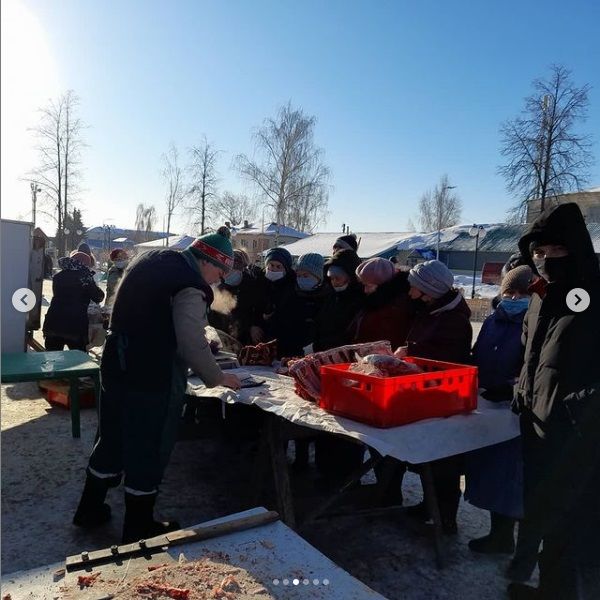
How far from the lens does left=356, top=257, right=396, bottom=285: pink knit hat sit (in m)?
3.72

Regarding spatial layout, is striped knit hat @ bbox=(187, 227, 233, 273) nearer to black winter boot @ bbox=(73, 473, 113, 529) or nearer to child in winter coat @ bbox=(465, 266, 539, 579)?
black winter boot @ bbox=(73, 473, 113, 529)

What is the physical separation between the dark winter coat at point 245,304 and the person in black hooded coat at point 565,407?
2.89m

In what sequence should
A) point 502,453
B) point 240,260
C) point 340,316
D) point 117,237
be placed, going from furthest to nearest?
1. point 117,237
2. point 240,260
3. point 340,316
4. point 502,453

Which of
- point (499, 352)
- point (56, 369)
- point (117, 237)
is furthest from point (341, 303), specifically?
point (117, 237)

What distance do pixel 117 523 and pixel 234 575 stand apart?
204 centimetres

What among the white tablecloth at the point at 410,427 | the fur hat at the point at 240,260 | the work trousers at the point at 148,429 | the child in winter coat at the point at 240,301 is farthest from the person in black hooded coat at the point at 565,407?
the fur hat at the point at 240,260

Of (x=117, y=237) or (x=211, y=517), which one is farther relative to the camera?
(x=117, y=237)

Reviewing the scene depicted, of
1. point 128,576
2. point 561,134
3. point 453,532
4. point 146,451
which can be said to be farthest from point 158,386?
point 561,134

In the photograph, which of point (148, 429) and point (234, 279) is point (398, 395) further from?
point (234, 279)

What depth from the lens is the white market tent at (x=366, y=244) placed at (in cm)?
3124

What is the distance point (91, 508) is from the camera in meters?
3.41

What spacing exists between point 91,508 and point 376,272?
230 cm

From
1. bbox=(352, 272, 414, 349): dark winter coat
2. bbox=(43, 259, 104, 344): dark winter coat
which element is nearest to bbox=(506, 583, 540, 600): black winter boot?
bbox=(352, 272, 414, 349): dark winter coat

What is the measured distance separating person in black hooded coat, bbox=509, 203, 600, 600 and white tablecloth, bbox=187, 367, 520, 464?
0.77 feet
